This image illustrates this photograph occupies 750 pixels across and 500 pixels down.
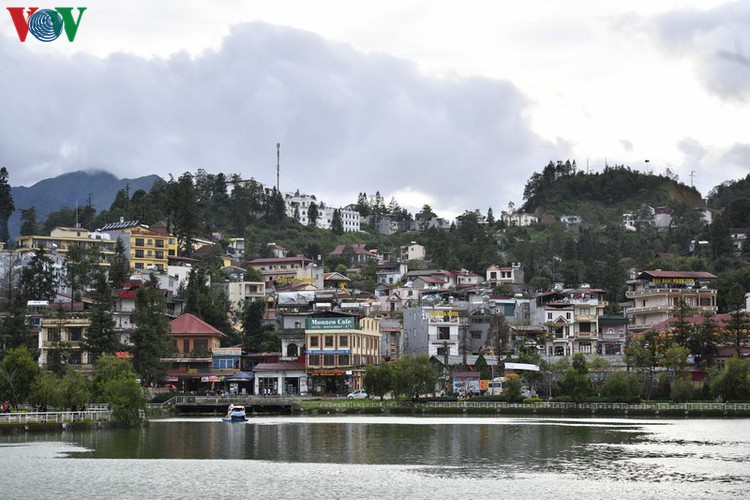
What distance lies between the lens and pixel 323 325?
13012cm

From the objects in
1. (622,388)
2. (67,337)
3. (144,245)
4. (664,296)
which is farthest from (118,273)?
(664,296)

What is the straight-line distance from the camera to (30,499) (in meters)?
45.5

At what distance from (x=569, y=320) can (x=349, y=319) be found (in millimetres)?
28642

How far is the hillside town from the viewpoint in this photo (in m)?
118

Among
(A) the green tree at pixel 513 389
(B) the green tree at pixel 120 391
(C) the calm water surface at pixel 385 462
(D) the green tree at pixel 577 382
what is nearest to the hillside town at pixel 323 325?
(D) the green tree at pixel 577 382

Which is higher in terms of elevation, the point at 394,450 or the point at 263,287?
the point at 263,287

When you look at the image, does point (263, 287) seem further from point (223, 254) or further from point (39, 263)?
point (39, 263)

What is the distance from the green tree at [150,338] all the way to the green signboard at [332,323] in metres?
16.2

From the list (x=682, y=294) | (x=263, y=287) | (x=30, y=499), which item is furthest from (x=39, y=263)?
(x=30, y=499)

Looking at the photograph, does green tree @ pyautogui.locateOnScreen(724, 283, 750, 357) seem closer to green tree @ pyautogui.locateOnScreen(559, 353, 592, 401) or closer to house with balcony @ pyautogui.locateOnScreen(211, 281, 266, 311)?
green tree @ pyautogui.locateOnScreen(559, 353, 592, 401)

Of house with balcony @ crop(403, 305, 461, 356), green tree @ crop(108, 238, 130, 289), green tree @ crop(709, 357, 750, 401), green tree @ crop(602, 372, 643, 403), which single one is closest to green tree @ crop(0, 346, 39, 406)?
green tree @ crop(602, 372, 643, 403)

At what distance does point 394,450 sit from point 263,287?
101 meters

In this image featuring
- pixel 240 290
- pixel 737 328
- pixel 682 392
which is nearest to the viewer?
pixel 682 392

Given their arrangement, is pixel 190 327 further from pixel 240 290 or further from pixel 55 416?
pixel 55 416
